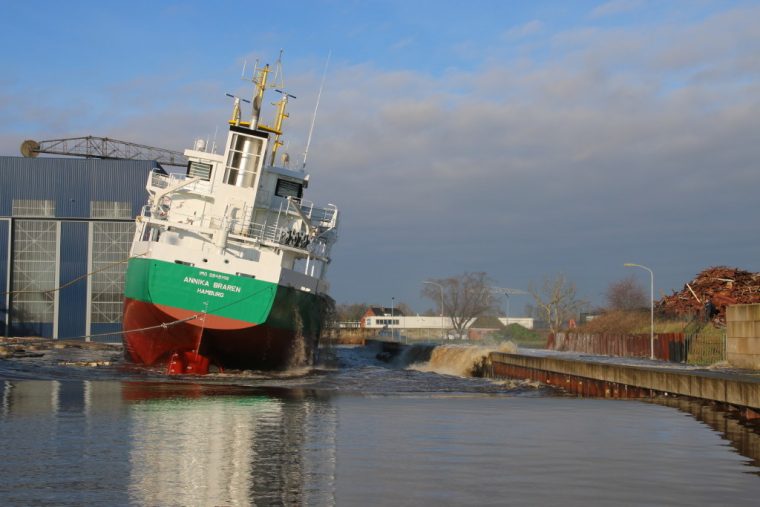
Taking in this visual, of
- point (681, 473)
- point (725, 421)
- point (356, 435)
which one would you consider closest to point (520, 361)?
point (725, 421)

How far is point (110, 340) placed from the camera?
74.5m

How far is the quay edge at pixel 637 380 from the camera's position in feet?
58.5

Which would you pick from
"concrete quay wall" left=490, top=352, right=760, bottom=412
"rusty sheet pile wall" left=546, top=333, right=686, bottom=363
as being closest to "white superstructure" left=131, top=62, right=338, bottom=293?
"concrete quay wall" left=490, top=352, right=760, bottom=412

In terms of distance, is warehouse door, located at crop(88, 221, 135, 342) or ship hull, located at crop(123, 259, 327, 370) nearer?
ship hull, located at crop(123, 259, 327, 370)

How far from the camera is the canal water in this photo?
895 centimetres

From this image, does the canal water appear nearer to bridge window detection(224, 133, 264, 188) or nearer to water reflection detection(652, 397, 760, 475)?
water reflection detection(652, 397, 760, 475)

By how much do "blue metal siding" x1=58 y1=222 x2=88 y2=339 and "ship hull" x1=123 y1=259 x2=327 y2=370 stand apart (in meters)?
32.2

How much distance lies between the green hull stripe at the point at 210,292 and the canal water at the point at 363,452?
Result: 1205cm

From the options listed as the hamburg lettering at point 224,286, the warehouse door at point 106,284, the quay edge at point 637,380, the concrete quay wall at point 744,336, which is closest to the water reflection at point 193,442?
the quay edge at point 637,380

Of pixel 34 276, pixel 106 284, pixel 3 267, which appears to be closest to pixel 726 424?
pixel 106 284

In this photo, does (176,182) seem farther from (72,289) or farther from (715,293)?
(72,289)

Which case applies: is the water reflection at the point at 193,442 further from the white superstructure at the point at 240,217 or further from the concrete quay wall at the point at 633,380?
the white superstructure at the point at 240,217

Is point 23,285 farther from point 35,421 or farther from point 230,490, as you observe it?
point 230,490

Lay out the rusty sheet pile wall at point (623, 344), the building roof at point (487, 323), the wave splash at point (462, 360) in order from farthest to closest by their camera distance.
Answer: the building roof at point (487, 323) < the rusty sheet pile wall at point (623, 344) < the wave splash at point (462, 360)
